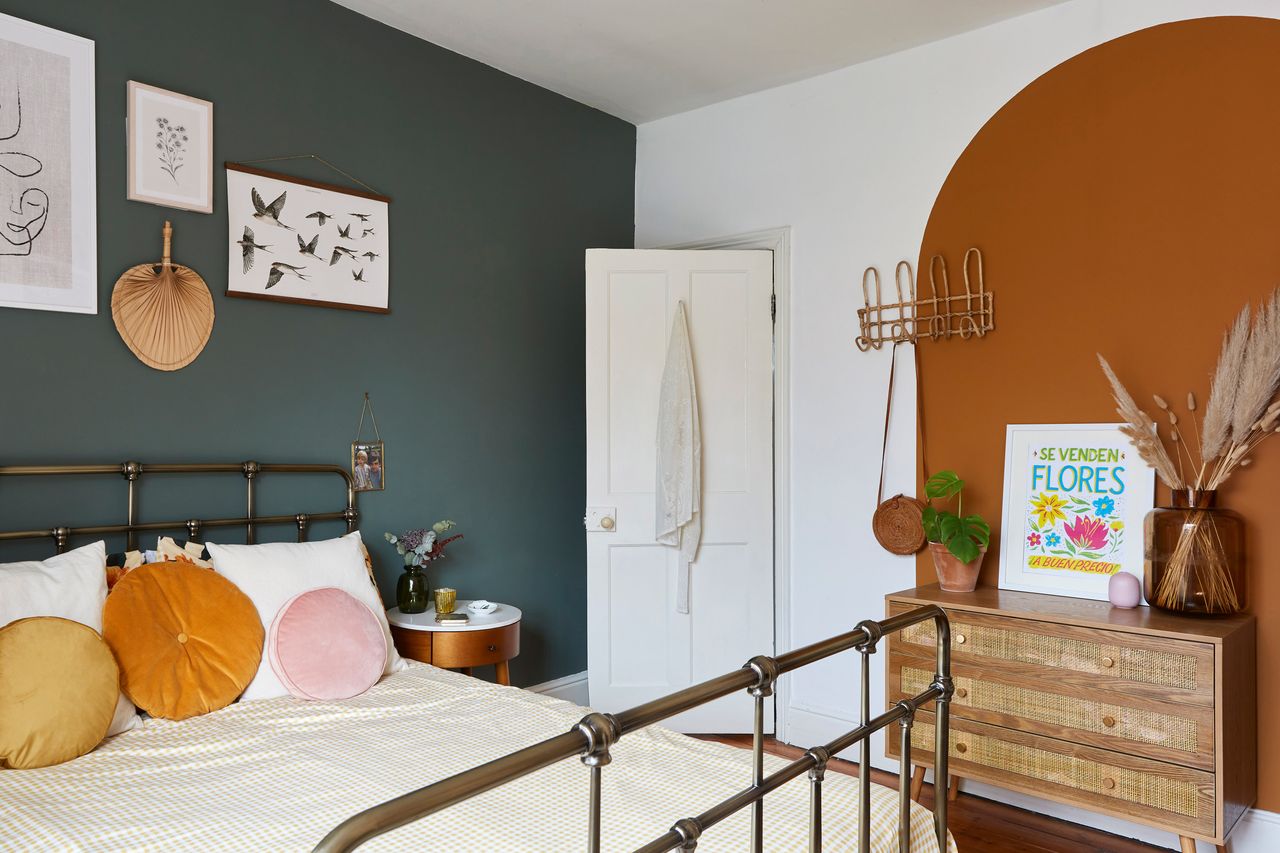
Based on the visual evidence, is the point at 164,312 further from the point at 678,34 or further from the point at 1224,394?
the point at 1224,394

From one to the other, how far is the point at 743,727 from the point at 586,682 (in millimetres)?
758

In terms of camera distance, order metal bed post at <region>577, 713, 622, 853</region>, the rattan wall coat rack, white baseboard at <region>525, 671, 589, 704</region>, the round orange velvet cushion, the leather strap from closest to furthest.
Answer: metal bed post at <region>577, 713, 622, 853</region> < the round orange velvet cushion < the rattan wall coat rack < the leather strap < white baseboard at <region>525, 671, 589, 704</region>

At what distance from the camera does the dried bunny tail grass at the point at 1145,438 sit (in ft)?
8.88

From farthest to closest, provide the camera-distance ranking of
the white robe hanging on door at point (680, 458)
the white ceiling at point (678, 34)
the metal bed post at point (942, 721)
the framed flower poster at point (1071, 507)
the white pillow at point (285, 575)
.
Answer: the white robe hanging on door at point (680, 458) → the white ceiling at point (678, 34) → the framed flower poster at point (1071, 507) → the white pillow at point (285, 575) → the metal bed post at point (942, 721)

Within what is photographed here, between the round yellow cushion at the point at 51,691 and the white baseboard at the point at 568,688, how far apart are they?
2091 mm

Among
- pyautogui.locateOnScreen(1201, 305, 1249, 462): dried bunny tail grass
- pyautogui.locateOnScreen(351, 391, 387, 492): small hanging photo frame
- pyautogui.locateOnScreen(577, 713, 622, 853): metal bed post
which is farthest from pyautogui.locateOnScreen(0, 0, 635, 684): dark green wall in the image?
pyautogui.locateOnScreen(1201, 305, 1249, 462): dried bunny tail grass

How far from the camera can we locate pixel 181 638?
2.34 meters

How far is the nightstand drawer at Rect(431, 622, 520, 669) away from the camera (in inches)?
121

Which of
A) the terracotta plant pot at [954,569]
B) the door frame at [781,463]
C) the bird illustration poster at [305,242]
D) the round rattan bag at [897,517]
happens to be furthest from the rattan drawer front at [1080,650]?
the bird illustration poster at [305,242]

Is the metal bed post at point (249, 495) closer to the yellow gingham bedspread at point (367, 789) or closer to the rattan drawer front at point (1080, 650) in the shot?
the yellow gingham bedspread at point (367, 789)

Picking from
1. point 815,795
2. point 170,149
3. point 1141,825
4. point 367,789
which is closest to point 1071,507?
point 1141,825

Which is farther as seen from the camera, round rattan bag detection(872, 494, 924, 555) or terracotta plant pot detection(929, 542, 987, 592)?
round rattan bag detection(872, 494, 924, 555)

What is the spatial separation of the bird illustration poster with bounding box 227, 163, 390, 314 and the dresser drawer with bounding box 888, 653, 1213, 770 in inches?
91.6

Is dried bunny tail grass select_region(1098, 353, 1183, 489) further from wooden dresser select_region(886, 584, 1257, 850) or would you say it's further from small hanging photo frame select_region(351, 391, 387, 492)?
small hanging photo frame select_region(351, 391, 387, 492)
